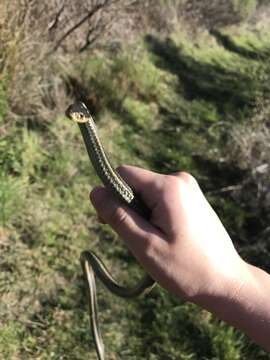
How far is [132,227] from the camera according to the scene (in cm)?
188

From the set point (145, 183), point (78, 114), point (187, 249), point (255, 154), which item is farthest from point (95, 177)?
point (187, 249)

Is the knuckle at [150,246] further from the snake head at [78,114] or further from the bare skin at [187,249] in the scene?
the snake head at [78,114]

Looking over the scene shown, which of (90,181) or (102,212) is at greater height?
(102,212)

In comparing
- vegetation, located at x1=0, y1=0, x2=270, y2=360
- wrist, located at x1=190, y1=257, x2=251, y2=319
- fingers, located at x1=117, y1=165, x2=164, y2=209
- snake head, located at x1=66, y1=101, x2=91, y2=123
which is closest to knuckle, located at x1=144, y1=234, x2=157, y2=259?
fingers, located at x1=117, y1=165, x2=164, y2=209

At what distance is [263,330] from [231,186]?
4.46 meters

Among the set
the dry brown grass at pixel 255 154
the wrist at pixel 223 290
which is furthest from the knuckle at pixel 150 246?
the dry brown grass at pixel 255 154

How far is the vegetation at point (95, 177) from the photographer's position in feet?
12.8

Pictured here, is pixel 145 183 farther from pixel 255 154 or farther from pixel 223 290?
pixel 255 154

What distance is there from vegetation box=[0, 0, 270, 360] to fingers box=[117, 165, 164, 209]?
2.03 m

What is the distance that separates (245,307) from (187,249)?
0.33 meters

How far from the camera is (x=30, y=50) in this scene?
5.42 meters

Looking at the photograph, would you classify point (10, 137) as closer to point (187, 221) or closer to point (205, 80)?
point (187, 221)

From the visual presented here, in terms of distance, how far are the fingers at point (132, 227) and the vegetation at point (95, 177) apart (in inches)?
78.2

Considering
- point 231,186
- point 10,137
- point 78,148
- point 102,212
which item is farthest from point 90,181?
point 102,212
